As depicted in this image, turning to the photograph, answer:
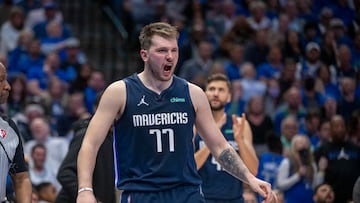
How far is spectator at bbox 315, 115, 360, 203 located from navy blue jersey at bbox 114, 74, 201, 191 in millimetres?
6158

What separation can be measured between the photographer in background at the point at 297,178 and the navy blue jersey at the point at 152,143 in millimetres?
6252

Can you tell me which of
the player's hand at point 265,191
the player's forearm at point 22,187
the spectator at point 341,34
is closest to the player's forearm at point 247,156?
the player's hand at point 265,191

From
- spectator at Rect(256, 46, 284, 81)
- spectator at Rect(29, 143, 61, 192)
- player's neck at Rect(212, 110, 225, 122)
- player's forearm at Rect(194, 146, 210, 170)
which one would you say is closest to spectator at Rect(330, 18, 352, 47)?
spectator at Rect(256, 46, 284, 81)

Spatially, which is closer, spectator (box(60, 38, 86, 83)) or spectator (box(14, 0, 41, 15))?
spectator (box(60, 38, 86, 83))

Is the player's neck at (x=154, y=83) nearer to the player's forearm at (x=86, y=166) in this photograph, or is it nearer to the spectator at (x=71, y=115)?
the player's forearm at (x=86, y=166)

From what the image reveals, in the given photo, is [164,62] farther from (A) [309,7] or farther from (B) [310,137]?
(A) [309,7]

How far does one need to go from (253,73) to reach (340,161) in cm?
354

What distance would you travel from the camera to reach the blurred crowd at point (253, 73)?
12.9 meters

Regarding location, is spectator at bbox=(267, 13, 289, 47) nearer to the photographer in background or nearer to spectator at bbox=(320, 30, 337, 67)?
spectator at bbox=(320, 30, 337, 67)

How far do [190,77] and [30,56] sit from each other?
2802mm

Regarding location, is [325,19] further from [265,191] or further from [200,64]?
[265,191]

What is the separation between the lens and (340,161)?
41.5 feet

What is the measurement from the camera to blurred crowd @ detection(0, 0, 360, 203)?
12.9m

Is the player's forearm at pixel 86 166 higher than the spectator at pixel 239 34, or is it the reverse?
the spectator at pixel 239 34
